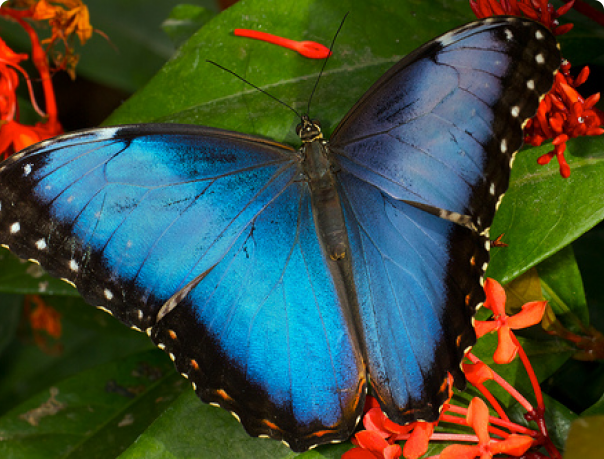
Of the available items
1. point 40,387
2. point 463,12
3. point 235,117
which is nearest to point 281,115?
point 235,117

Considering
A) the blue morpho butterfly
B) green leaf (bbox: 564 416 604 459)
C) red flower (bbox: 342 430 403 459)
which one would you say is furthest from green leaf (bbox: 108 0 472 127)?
green leaf (bbox: 564 416 604 459)

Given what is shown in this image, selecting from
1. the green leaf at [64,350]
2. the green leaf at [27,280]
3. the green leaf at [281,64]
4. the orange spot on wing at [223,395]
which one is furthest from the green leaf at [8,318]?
the orange spot on wing at [223,395]

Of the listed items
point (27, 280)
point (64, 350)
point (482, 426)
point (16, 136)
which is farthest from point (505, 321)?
point (64, 350)

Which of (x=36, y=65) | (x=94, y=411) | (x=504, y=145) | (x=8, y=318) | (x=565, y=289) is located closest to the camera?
(x=504, y=145)

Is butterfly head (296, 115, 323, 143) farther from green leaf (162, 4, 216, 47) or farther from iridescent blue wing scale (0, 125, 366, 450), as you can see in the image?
green leaf (162, 4, 216, 47)

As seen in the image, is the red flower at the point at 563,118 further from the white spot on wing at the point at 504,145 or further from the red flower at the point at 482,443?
the red flower at the point at 482,443

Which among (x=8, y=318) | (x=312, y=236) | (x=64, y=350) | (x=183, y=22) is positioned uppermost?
(x=183, y=22)

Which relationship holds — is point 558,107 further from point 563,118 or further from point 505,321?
point 505,321
